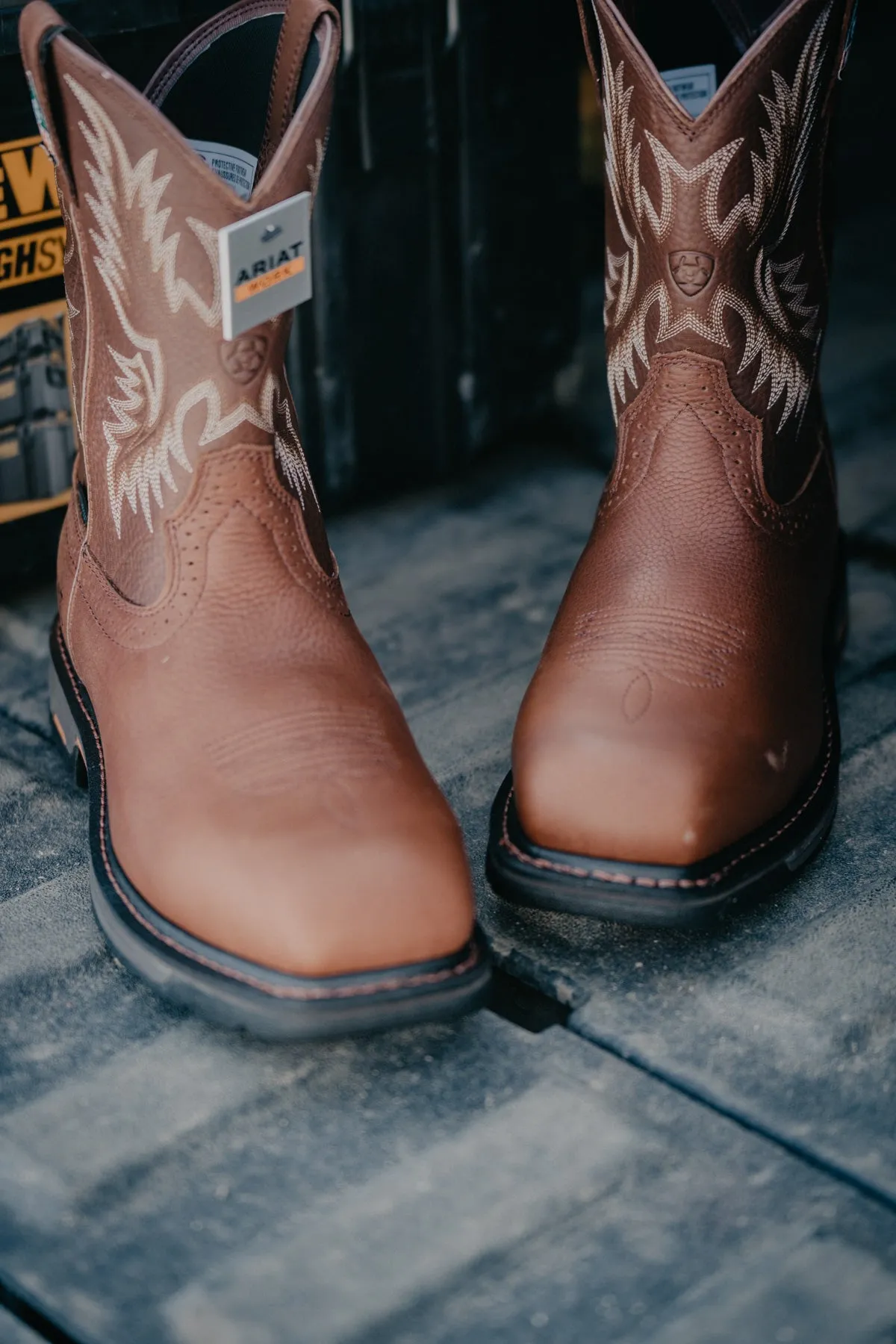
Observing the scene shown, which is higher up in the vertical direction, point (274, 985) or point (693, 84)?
point (693, 84)

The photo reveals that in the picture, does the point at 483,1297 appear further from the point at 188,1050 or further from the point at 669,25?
the point at 669,25

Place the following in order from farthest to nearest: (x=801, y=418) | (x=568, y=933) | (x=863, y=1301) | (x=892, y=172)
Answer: (x=892, y=172) < (x=801, y=418) < (x=568, y=933) < (x=863, y=1301)

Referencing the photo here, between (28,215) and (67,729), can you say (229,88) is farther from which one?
(67,729)

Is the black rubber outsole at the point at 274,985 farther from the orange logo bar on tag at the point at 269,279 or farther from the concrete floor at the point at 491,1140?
the orange logo bar on tag at the point at 269,279

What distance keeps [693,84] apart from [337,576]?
20.5 inches

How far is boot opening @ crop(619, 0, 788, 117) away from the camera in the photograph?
4.23ft

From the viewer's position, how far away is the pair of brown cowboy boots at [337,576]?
3.35 ft

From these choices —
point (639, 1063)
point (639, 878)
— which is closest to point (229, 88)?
point (639, 878)

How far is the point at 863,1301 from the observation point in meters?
0.88

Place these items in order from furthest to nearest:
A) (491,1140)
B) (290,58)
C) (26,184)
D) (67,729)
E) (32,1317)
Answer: (26,184) → (67,729) → (290,58) → (491,1140) → (32,1317)

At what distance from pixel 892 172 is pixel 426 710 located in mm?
1892

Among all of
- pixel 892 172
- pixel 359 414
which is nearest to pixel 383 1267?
pixel 359 414

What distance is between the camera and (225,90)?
118 centimetres

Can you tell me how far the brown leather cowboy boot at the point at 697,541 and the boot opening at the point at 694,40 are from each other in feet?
0.05
